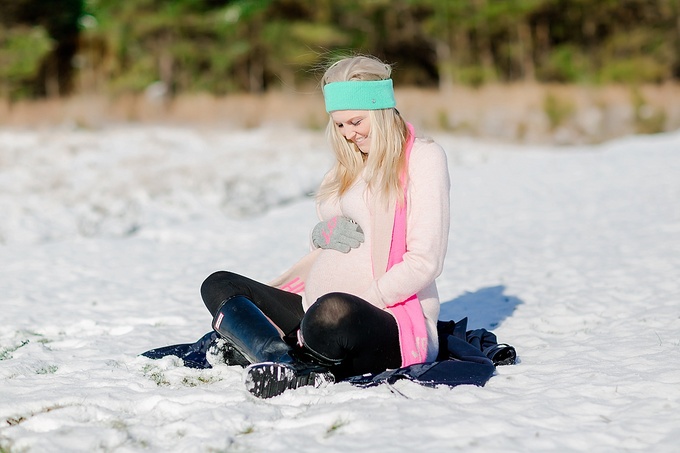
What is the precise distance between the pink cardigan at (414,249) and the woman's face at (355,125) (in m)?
0.17

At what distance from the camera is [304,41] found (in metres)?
27.9

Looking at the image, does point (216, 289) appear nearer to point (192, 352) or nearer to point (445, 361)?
point (192, 352)

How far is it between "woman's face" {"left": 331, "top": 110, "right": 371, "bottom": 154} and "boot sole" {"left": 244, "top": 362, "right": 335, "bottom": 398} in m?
0.90

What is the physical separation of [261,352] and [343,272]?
0.44m

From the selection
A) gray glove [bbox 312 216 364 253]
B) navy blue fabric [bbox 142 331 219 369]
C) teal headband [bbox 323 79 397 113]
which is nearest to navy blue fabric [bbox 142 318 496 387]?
navy blue fabric [bbox 142 331 219 369]

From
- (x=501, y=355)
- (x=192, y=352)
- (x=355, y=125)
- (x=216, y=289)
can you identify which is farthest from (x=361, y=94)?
(x=192, y=352)

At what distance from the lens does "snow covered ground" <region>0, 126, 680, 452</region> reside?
105 inches

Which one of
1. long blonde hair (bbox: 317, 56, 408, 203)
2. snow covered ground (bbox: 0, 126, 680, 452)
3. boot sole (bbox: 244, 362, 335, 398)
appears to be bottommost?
snow covered ground (bbox: 0, 126, 680, 452)

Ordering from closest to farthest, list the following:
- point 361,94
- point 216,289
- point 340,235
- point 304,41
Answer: point 361,94, point 340,235, point 216,289, point 304,41

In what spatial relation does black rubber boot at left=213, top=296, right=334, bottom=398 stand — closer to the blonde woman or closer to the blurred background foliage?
the blonde woman

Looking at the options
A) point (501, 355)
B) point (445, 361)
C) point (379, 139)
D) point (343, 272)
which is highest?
point (379, 139)

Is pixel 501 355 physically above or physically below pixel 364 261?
below

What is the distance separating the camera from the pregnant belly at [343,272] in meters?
3.15

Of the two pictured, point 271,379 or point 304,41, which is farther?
point 304,41
